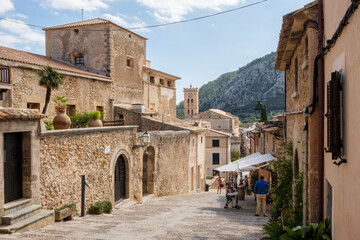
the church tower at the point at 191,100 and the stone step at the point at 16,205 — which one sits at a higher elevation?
the church tower at the point at 191,100

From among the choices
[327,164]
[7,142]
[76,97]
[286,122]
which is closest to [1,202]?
[7,142]

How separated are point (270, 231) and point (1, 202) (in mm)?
5964

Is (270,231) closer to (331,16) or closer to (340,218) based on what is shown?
(340,218)

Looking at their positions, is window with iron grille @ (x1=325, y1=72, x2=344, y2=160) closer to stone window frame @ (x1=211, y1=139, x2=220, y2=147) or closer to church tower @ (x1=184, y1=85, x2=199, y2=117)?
stone window frame @ (x1=211, y1=139, x2=220, y2=147)

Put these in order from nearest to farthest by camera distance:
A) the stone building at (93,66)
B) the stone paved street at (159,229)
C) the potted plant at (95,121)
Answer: the stone paved street at (159,229), the potted plant at (95,121), the stone building at (93,66)

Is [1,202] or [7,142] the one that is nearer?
[1,202]

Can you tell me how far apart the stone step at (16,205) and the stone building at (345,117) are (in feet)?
22.8

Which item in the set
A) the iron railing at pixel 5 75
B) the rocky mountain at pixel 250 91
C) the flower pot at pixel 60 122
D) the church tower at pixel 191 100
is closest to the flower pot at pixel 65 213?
the flower pot at pixel 60 122

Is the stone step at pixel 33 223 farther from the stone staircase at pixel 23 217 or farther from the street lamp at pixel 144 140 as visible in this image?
the street lamp at pixel 144 140

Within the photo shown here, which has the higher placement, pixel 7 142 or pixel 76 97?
pixel 76 97

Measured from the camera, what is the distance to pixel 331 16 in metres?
5.65

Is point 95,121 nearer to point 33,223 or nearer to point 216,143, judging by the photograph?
point 33,223

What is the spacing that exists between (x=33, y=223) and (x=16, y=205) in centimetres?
61

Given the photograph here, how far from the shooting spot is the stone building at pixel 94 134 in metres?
9.21
